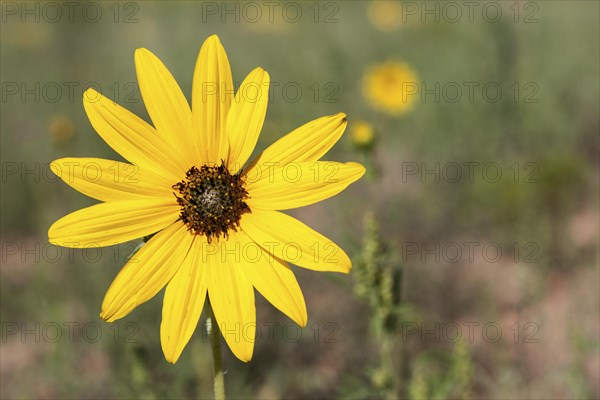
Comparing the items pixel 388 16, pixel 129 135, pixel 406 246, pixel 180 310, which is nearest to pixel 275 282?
pixel 180 310

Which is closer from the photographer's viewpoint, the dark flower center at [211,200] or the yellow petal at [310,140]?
the yellow petal at [310,140]

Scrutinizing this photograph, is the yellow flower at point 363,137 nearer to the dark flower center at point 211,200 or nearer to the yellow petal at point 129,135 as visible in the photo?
the dark flower center at point 211,200

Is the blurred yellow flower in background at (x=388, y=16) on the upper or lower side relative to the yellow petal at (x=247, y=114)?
upper

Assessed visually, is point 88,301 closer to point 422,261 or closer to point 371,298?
point 422,261

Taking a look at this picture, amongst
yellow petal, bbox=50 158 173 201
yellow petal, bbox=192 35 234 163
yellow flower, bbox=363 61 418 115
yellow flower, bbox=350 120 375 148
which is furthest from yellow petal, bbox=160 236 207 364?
yellow flower, bbox=363 61 418 115

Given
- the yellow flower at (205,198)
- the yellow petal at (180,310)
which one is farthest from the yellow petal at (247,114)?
the yellow petal at (180,310)

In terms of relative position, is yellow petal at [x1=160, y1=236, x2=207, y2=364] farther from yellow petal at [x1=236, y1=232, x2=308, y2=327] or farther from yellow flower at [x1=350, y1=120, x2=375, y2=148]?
yellow flower at [x1=350, y1=120, x2=375, y2=148]
